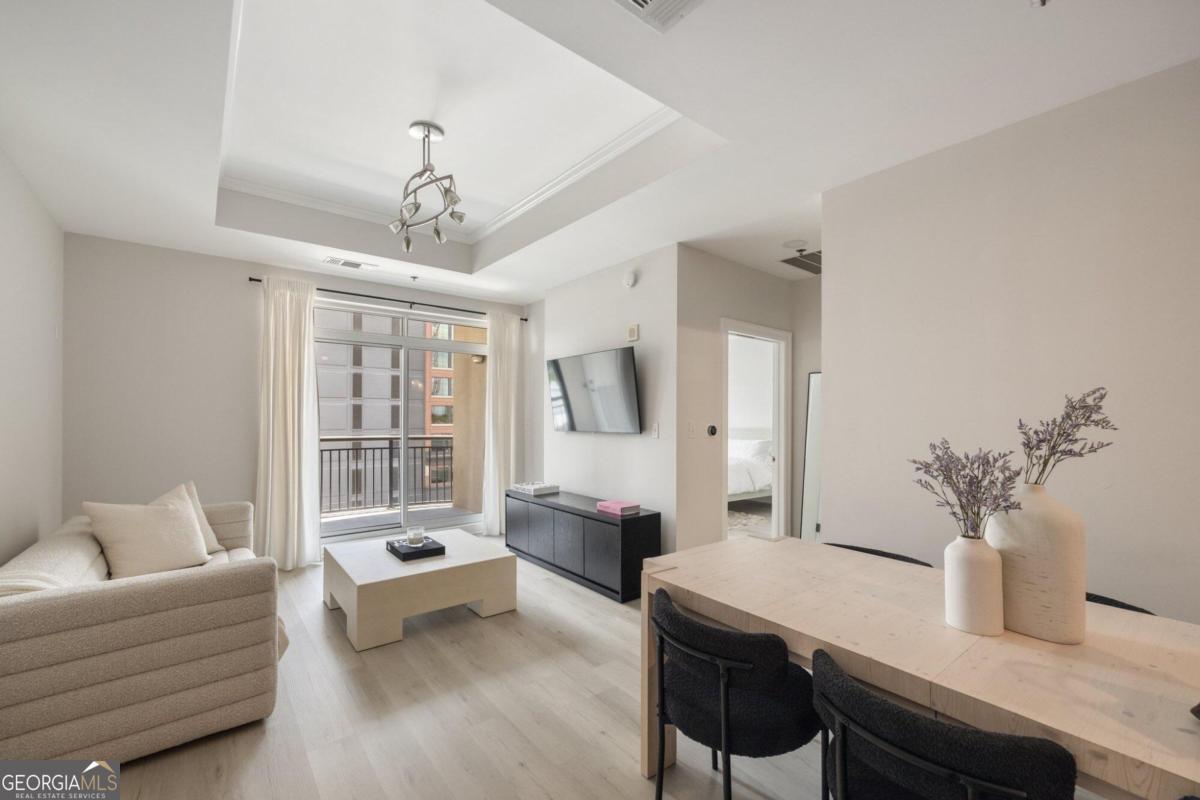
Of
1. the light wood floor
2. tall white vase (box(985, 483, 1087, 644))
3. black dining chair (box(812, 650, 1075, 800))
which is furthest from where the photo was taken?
the light wood floor

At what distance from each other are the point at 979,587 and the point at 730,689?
2.29 ft

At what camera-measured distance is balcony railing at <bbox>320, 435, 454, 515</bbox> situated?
567 cm

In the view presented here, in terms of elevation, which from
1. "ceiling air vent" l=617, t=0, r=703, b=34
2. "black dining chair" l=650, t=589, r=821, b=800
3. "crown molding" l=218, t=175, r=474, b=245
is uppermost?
"crown molding" l=218, t=175, r=474, b=245

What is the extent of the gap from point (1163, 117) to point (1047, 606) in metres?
1.97

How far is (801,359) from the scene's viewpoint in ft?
15.8

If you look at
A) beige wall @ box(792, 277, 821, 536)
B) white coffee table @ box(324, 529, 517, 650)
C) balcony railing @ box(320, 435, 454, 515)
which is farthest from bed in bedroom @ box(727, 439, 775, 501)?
balcony railing @ box(320, 435, 454, 515)

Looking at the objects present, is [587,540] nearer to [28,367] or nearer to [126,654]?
[126,654]

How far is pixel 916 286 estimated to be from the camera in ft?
8.32

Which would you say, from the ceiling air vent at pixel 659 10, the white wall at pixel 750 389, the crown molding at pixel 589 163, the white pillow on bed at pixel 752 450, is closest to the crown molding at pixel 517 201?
the crown molding at pixel 589 163

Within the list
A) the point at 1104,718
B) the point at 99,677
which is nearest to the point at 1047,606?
the point at 1104,718

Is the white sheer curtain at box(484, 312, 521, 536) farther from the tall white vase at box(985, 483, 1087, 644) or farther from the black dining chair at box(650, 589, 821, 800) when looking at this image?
the tall white vase at box(985, 483, 1087, 644)

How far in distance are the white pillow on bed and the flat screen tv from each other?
2701 mm

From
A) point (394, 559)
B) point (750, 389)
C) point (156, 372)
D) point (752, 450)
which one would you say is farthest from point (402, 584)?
point (750, 389)

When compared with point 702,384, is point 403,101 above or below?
above
